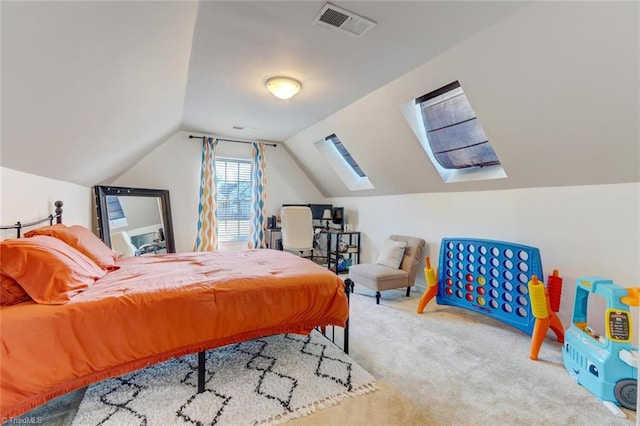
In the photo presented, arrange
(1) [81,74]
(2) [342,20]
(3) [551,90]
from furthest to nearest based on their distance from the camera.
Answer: (3) [551,90] → (2) [342,20] → (1) [81,74]

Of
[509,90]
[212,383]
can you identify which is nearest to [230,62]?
[509,90]

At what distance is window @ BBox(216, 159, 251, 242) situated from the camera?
17.9ft

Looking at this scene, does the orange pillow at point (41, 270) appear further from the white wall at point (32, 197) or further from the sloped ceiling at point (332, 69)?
the sloped ceiling at point (332, 69)

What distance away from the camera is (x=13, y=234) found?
80.5 inches

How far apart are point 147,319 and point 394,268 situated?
2.97 m

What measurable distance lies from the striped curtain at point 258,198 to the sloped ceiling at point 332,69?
2099 millimetres

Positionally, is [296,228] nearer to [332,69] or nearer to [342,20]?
[332,69]

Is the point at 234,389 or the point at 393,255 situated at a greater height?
the point at 393,255

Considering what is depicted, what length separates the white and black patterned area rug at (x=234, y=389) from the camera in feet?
5.42

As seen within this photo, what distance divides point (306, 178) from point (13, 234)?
4.60 metres

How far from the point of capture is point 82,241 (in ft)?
7.49

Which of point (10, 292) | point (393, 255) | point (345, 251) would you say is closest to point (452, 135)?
point (393, 255)

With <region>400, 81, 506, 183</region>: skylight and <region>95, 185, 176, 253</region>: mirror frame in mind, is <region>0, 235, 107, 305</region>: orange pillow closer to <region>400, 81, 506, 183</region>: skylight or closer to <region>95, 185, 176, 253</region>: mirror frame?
<region>95, 185, 176, 253</region>: mirror frame

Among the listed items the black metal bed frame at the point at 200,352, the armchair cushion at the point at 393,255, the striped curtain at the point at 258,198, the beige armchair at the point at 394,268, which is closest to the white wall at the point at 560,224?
the beige armchair at the point at 394,268
